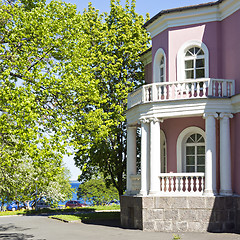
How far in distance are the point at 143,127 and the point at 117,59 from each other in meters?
10.3

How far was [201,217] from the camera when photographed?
20609 millimetres

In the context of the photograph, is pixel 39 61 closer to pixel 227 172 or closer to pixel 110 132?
pixel 227 172

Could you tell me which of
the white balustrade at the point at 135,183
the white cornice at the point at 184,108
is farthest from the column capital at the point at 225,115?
the white balustrade at the point at 135,183

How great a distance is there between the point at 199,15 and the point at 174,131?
5.47 meters

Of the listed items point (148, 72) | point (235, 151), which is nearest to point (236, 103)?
point (235, 151)

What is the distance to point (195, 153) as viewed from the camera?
23.2 m

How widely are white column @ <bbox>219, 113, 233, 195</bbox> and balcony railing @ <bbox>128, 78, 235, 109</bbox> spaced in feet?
3.60

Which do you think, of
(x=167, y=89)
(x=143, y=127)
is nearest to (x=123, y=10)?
(x=167, y=89)

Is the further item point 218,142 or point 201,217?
point 218,142

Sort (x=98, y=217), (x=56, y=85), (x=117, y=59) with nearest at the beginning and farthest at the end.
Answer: (x=56, y=85) → (x=98, y=217) → (x=117, y=59)

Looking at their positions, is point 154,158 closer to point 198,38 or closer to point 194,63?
point 194,63

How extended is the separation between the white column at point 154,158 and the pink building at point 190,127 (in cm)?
4

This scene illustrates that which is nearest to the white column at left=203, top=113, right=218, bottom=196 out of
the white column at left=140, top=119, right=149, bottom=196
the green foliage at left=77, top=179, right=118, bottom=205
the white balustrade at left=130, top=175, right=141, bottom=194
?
the white column at left=140, top=119, right=149, bottom=196

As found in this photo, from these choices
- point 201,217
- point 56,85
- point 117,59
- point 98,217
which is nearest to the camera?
point 56,85
